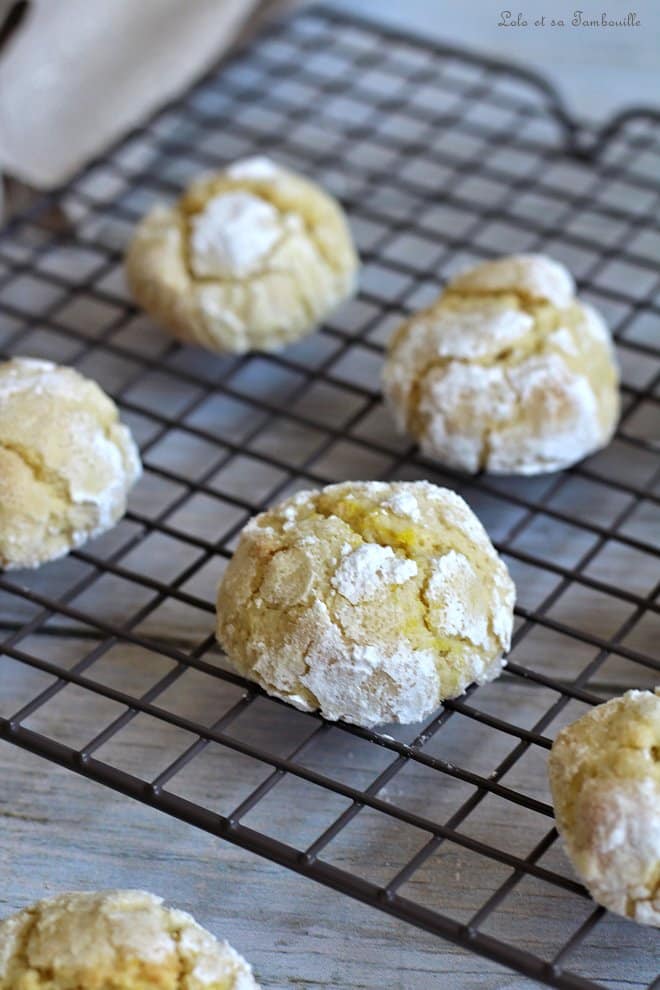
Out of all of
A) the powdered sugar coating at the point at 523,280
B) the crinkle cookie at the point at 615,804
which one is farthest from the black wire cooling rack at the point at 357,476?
the powdered sugar coating at the point at 523,280

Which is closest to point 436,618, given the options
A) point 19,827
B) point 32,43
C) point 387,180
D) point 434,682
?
point 434,682

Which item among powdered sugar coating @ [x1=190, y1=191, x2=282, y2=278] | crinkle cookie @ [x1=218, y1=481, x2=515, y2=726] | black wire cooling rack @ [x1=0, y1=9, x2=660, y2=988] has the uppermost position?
powdered sugar coating @ [x1=190, y1=191, x2=282, y2=278]

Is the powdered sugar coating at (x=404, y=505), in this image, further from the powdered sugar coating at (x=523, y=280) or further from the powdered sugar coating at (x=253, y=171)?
the powdered sugar coating at (x=253, y=171)

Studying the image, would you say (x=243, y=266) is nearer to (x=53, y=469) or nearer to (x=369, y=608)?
(x=53, y=469)

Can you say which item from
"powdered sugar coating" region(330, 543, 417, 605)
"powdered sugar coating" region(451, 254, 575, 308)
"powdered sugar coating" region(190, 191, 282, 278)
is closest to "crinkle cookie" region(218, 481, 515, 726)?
"powdered sugar coating" region(330, 543, 417, 605)

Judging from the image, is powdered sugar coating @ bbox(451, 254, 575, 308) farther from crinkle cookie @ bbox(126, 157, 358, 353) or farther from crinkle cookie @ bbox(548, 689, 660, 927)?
crinkle cookie @ bbox(548, 689, 660, 927)

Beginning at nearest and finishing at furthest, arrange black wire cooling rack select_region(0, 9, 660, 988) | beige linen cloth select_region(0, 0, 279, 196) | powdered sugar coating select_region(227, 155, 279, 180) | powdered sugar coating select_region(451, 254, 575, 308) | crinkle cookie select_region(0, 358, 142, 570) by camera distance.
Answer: black wire cooling rack select_region(0, 9, 660, 988), crinkle cookie select_region(0, 358, 142, 570), powdered sugar coating select_region(451, 254, 575, 308), powdered sugar coating select_region(227, 155, 279, 180), beige linen cloth select_region(0, 0, 279, 196)
